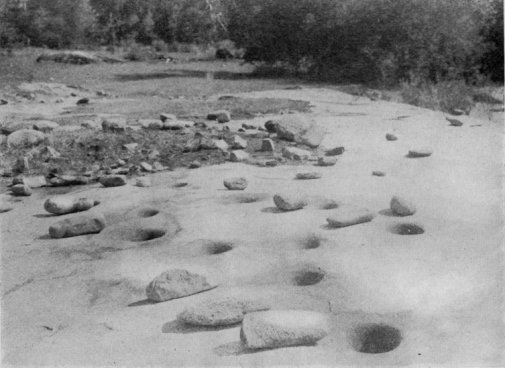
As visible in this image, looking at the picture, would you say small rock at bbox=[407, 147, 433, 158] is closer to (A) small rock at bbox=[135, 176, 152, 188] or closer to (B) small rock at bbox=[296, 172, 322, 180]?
(B) small rock at bbox=[296, 172, 322, 180]

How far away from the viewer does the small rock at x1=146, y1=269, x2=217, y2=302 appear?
8.96 feet

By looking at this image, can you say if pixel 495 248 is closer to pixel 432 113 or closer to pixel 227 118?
pixel 227 118

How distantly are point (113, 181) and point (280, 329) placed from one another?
2666mm

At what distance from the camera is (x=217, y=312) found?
2.47 meters

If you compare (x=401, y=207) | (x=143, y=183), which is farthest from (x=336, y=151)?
(x=401, y=207)

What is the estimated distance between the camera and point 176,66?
1755 cm

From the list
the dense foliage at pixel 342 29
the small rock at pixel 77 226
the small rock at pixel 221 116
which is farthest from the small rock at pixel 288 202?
the dense foliage at pixel 342 29

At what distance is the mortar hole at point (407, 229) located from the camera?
3.42 metres

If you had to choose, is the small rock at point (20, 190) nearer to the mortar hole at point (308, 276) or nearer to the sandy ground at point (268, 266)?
the sandy ground at point (268, 266)

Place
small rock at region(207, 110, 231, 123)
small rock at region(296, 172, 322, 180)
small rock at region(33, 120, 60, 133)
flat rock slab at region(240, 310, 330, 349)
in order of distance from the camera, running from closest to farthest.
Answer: flat rock slab at region(240, 310, 330, 349)
small rock at region(296, 172, 322, 180)
small rock at region(33, 120, 60, 133)
small rock at region(207, 110, 231, 123)

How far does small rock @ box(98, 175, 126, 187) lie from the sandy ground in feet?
0.20

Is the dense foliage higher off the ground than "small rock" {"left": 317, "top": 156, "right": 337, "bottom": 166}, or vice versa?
the dense foliage

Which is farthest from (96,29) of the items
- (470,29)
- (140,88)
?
(470,29)

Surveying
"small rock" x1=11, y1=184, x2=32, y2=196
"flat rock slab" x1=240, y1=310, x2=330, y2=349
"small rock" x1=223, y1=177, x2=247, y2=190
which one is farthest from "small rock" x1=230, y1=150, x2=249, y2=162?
"flat rock slab" x1=240, y1=310, x2=330, y2=349
